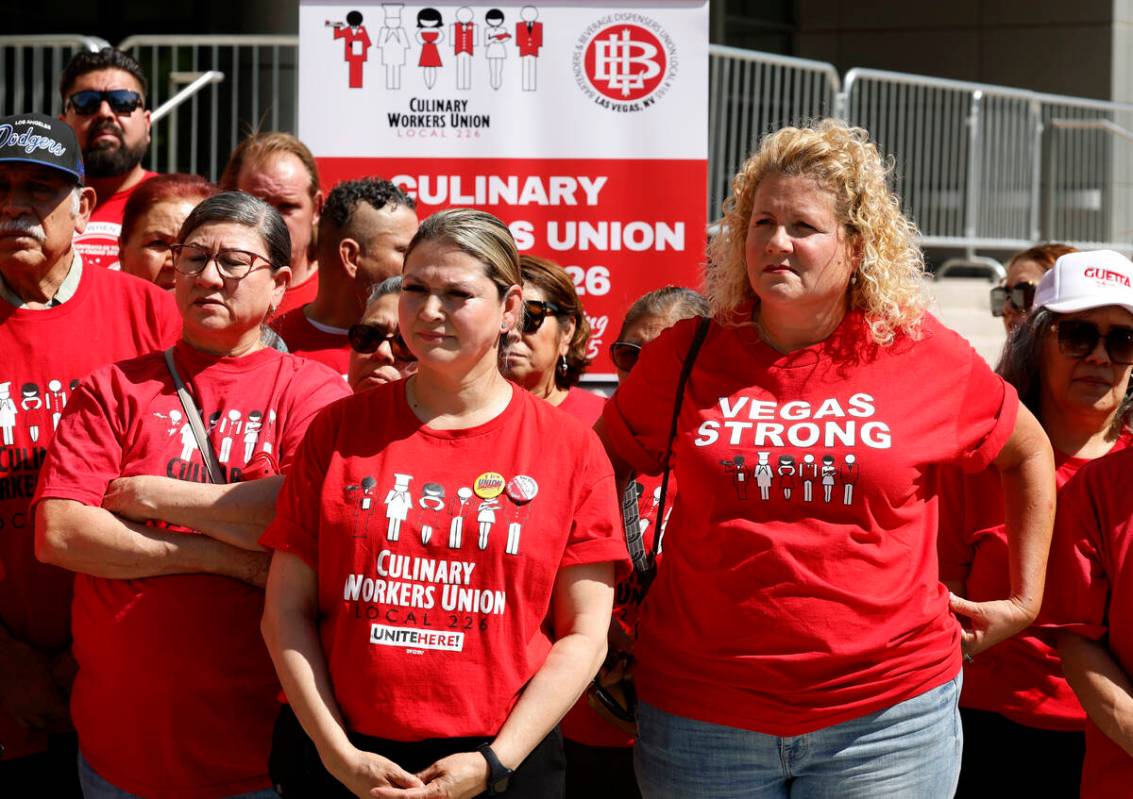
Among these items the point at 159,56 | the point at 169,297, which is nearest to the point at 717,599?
the point at 169,297

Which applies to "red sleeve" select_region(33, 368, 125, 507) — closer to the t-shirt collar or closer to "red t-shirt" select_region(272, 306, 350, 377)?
the t-shirt collar

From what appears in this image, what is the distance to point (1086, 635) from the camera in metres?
3.27

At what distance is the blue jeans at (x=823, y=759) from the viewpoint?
288cm

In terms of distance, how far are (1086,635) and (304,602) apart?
5.95ft

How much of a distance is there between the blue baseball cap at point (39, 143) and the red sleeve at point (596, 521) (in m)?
1.66

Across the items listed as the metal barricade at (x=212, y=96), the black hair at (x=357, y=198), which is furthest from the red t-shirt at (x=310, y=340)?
the metal barricade at (x=212, y=96)

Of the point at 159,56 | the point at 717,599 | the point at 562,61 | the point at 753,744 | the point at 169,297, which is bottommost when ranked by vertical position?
the point at 753,744

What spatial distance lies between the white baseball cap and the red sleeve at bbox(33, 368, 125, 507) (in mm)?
2341

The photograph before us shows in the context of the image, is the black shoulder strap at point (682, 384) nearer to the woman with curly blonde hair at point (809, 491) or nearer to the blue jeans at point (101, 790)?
the woman with curly blonde hair at point (809, 491)

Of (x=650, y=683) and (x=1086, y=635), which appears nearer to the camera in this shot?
(x=650, y=683)

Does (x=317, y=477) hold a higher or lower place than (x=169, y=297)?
lower

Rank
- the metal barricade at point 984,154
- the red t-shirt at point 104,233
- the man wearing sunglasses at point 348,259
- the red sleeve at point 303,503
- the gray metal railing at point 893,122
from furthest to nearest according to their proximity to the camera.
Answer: the metal barricade at point 984,154 → the gray metal railing at point 893,122 → the red t-shirt at point 104,233 → the man wearing sunglasses at point 348,259 → the red sleeve at point 303,503

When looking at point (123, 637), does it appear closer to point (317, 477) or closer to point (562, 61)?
point (317, 477)

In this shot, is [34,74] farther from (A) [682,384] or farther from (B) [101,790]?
(A) [682,384]
